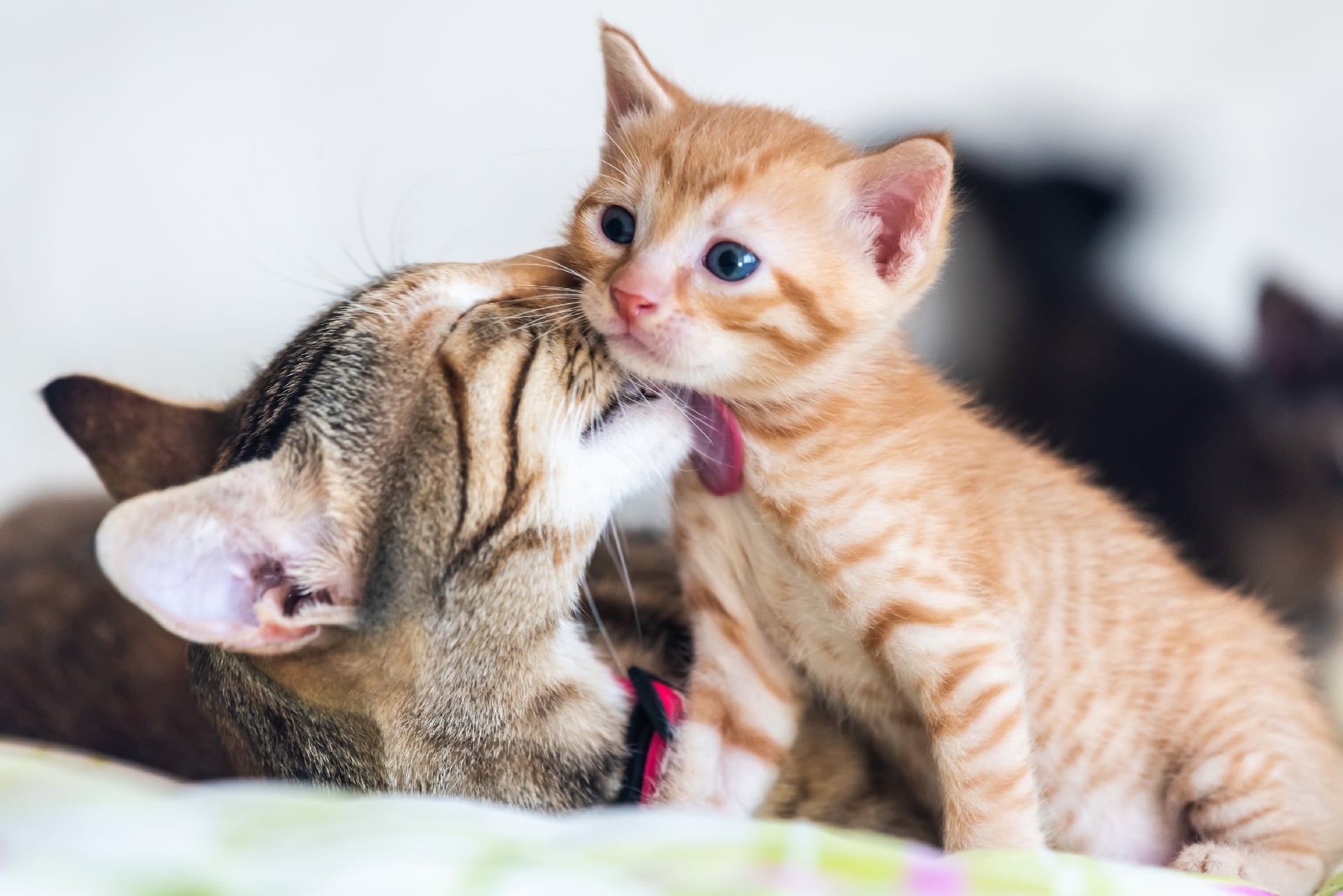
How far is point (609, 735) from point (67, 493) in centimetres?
92

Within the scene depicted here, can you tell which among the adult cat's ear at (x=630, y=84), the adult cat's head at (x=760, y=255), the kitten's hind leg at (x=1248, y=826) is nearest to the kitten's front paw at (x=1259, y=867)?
the kitten's hind leg at (x=1248, y=826)

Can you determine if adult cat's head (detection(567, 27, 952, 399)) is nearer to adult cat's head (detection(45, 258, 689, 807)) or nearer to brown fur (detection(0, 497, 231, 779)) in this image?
adult cat's head (detection(45, 258, 689, 807))

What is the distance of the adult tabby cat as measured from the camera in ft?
3.32

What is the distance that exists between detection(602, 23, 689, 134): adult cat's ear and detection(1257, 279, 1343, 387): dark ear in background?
103 centimetres

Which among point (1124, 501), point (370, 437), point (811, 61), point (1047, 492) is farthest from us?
point (811, 61)

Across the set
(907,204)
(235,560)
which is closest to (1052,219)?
(907,204)

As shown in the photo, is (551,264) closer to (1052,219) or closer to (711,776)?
(711,776)

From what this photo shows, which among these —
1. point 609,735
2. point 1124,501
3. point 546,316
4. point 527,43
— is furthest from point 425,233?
point 1124,501

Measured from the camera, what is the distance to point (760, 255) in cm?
105

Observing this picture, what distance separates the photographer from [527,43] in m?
1.53

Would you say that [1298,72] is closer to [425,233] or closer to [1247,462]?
[1247,462]

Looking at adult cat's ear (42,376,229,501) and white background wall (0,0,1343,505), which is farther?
white background wall (0,0,1343,505)

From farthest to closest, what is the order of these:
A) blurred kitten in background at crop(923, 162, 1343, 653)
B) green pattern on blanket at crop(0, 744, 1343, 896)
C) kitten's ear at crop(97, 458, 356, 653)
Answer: blurred kitten in background at crop(923, 162, 1343, 653), kitten's ear at crop(97, 458, 356, 653), green pattern on blanket at crop(0, 744, 1343, 896)

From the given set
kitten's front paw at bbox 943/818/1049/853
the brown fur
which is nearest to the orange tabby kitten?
kitten's front paw at bbox 943/818/1049/853
